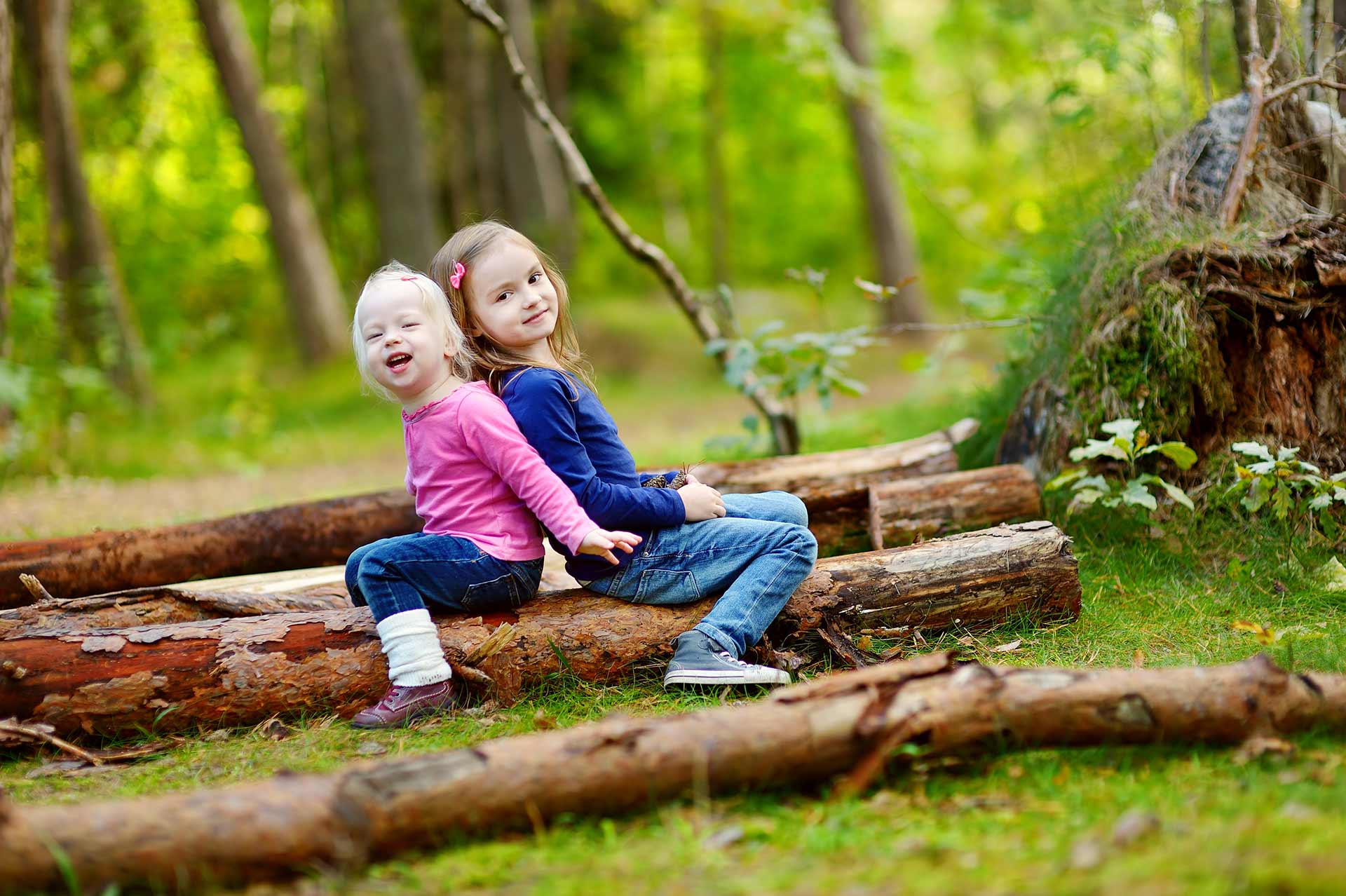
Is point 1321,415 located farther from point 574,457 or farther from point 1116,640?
point 574,457

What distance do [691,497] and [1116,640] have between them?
155 cm

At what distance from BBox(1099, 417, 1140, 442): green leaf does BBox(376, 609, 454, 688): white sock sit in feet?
8.89

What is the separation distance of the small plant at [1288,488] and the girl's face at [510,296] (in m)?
2.62

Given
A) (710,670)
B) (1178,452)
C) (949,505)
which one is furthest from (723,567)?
(1178,452)

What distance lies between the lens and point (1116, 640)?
12.2 ft

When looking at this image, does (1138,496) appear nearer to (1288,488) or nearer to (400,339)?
(1288,488)

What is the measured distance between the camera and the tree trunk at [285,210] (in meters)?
13.8

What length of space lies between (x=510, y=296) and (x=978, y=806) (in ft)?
7.14

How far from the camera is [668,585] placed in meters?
3.65

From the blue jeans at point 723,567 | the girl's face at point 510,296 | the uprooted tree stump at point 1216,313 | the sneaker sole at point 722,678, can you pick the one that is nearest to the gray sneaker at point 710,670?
the sneaker sole at point 722,678

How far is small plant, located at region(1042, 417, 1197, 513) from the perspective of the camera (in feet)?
13.8

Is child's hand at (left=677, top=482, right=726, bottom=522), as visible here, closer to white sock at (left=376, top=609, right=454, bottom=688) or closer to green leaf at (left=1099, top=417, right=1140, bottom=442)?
white sock at (left=376, top=609, right=454, bottom=688)

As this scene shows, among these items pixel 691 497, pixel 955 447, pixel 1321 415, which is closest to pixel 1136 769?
pixel 691 497

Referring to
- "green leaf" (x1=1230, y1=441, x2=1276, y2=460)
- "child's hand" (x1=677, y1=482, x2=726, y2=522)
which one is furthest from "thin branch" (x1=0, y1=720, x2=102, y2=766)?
"green leaf" (x1=1230, y1=441, x2=1276, y2=460)
